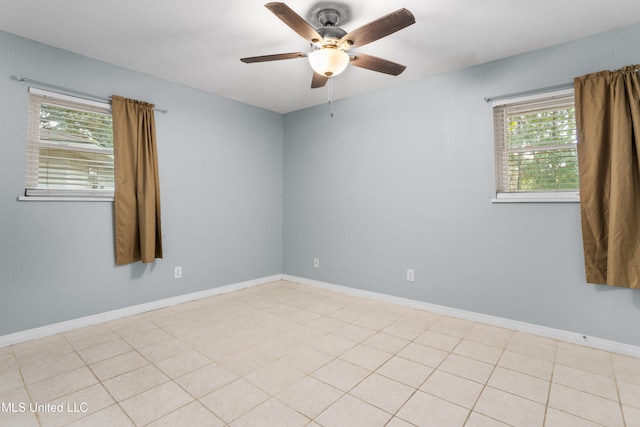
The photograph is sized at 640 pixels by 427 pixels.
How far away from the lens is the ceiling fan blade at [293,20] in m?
1.61

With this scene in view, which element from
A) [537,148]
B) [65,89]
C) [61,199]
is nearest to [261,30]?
[65,89]

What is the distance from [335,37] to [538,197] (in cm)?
213

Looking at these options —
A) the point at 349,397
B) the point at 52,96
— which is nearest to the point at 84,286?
the point at 52,96

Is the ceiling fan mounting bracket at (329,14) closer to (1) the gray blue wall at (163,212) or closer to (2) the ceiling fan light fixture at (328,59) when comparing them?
(2) the ceiling fan light fixture at (328,59)

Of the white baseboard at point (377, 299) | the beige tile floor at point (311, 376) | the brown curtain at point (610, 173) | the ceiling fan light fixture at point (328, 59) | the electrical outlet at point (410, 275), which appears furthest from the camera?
the electrical outlet at point (410, 275)

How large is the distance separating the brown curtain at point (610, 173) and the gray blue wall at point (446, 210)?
0.41ft

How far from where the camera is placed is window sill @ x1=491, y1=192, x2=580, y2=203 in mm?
2484

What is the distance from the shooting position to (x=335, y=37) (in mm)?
2189

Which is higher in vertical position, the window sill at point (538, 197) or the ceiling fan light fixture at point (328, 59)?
the ceiling fan light fixture at point (328, 59)

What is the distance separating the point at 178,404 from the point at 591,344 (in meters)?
2.97

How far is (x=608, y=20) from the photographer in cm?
222

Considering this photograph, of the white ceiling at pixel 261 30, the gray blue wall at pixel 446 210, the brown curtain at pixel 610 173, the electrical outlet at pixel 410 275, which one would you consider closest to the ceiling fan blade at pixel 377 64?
the white ceiling at pixel 261 30

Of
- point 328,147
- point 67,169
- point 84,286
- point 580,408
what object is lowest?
point 580,408

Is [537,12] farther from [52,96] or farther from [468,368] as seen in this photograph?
[52,96]
